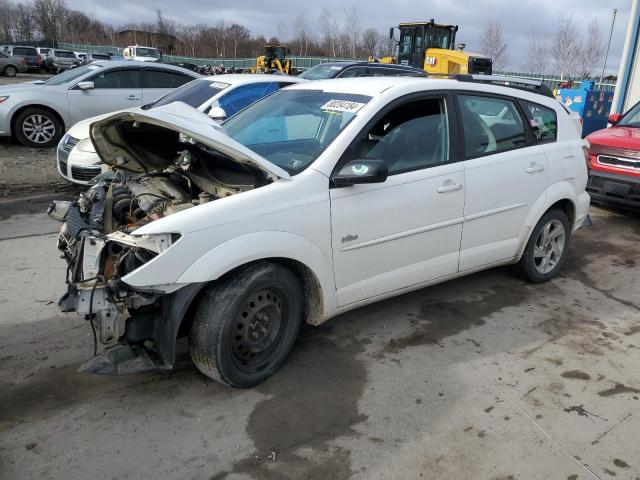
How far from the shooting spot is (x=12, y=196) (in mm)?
7348

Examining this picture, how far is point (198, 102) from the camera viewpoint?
706 cm

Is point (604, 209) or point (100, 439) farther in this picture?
point (604, 209)

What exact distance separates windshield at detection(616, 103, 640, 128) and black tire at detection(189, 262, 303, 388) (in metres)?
6.71

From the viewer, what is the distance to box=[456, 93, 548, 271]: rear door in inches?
155

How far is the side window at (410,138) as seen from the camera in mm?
3484

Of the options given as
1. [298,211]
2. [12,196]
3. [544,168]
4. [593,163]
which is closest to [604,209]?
[593,163]

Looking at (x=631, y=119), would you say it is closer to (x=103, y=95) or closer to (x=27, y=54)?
(x=103, y=95)

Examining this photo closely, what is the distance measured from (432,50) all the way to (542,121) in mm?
14929

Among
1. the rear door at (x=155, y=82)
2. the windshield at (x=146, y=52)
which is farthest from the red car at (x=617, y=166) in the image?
the windshield at (x=146, y=52)

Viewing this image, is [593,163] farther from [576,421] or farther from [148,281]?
[148,281]

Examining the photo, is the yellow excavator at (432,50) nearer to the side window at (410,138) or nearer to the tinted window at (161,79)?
the tinted window at (161,79)

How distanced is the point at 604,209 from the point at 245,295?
23.4 ft

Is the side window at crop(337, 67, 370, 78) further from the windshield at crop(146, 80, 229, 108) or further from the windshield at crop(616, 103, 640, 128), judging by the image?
the windshield at crop(616, 103, 640, 128)

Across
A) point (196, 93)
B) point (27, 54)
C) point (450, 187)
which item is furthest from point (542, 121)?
point (27, 54)
